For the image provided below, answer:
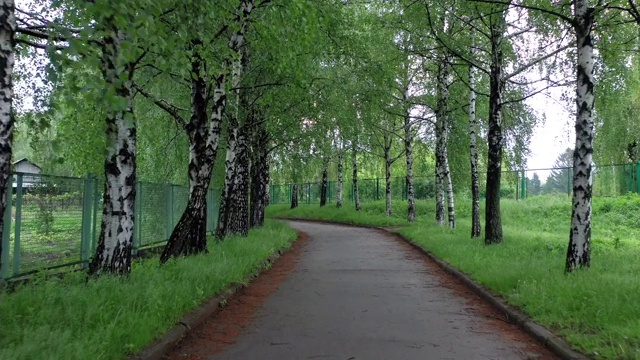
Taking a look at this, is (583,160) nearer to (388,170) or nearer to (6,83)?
(6,83)

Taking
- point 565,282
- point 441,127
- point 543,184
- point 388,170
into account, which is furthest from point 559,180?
point 565,282

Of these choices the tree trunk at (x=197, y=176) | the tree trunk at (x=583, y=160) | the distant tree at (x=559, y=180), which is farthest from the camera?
the distant tree at (x=559, y=180)

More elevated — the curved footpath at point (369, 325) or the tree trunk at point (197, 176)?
the tree trunk at point (197, 176)

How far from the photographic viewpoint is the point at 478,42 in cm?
1426

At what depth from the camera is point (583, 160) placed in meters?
8.08

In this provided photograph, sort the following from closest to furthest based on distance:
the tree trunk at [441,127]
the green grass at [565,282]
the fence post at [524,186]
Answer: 1. the green grass at [565,282]
2. the tree trunk at [441,127]
3. the fence post at [524,186]

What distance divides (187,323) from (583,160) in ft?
21.7

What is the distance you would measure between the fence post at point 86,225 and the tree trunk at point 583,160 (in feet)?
28.0

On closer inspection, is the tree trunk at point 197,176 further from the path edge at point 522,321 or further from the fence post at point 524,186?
the fence post at point 524,186

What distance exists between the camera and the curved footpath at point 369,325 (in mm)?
5352

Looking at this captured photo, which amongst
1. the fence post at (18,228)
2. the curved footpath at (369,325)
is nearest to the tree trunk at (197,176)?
the curved footpath at (369,325)

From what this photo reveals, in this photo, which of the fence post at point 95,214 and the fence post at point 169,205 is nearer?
the fence post at point 95,214

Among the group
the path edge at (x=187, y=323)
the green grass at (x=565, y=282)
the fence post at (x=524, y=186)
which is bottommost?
the path edge at (x=187, y=323)

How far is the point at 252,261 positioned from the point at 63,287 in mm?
5079
